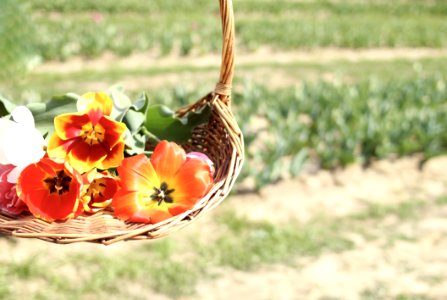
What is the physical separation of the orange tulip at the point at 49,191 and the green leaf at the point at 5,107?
230 mm

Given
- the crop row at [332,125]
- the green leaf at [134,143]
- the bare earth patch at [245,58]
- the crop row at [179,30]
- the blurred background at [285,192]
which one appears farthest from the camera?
the crop row at [179,30]

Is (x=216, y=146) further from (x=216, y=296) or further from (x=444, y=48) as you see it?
(x=444, y=48)

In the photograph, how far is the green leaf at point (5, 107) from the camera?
144 cm

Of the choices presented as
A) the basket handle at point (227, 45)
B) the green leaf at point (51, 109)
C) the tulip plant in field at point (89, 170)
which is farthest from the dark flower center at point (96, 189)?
the basket handle at point (227, 45)

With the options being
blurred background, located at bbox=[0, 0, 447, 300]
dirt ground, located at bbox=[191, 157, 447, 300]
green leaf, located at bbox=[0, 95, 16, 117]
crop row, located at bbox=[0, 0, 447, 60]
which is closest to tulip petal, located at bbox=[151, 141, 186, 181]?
green leaf, located at bbox=[0, 95, 16, 117]

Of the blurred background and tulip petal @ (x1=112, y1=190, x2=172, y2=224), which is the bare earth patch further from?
tulip petal @ (x1=112, y1=190, x2=172, y2=224)

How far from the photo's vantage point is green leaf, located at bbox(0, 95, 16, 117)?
4.71 ft

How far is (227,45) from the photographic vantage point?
1.51m

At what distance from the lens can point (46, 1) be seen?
1230cm

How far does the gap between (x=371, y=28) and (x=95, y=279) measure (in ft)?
32.5

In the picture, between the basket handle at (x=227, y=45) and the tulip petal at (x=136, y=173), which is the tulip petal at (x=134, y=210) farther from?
the basket handle at (x=227, y=45)

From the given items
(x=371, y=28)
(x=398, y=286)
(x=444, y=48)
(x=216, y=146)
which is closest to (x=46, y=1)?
(x=371, y=28)

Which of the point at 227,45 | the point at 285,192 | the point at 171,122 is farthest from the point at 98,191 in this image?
the point at 285,192

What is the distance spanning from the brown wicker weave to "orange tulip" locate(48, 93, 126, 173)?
12cm
